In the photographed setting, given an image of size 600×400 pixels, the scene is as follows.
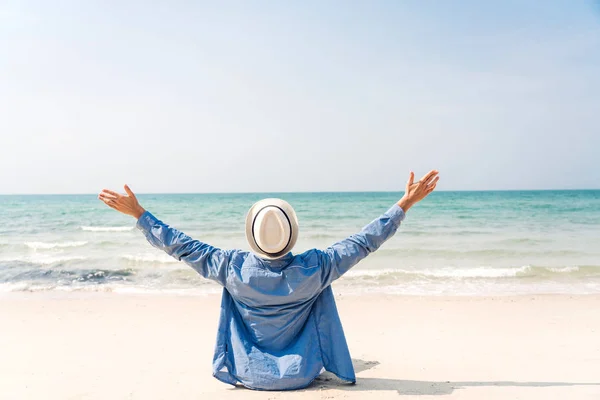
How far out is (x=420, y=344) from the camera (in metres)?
5.25

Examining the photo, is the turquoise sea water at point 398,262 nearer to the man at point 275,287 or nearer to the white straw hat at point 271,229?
the man at point 275,287

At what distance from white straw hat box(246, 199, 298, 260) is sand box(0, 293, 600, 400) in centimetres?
102

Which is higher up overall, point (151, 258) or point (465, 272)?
point (151, 258)

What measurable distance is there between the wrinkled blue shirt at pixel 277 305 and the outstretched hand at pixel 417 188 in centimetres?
9

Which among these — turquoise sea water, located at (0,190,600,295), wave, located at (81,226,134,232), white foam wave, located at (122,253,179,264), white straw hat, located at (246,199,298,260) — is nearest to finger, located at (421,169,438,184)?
white straw hat, located at (246,199,298,260)

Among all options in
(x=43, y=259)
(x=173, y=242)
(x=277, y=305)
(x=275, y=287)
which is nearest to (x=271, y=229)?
(x=275, y=287)

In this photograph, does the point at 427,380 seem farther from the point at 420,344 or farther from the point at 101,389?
the point at 101,389

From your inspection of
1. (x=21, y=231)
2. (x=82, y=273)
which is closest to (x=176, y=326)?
(x=82, y=273)

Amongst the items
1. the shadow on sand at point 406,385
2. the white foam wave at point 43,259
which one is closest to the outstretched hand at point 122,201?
the shadow on sand at point 406,385

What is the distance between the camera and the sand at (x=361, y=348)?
3.79m

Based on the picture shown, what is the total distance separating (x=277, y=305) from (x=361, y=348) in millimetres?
1961

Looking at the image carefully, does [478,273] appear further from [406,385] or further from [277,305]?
[277,305]

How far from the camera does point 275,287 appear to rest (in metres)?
3.40

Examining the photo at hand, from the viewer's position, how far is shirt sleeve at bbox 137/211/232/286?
3.46 meters
